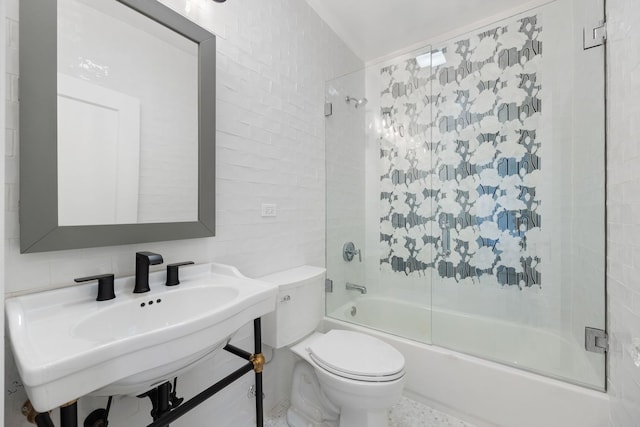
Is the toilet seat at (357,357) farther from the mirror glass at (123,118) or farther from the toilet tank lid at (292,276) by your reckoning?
the mirror glass at (123,118)

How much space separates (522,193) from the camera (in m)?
1.73

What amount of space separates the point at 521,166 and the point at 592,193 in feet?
1.30

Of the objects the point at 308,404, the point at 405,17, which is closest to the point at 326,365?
the point at 308,404

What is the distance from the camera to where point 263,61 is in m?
1.53

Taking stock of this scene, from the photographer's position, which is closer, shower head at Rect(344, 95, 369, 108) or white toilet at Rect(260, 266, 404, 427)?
white toilet at Rect(260, 266, 404, 427)

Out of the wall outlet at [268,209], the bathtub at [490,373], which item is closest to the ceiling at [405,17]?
the wall outlet at [268,209]

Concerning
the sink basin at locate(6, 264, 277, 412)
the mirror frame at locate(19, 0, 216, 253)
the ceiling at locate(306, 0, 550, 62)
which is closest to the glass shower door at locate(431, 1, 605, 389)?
the ceiling at locate(306, 0, 550, 62)

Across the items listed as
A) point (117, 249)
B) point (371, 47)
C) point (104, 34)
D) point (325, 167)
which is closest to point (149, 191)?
point (117, 249)

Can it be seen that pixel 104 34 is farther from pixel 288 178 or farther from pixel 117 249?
pixel 288 178

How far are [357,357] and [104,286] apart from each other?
1.08m

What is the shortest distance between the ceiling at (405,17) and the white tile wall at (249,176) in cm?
17

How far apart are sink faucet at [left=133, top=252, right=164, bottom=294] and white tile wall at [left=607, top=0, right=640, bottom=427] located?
1.76 m

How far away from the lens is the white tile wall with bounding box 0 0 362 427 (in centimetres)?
79

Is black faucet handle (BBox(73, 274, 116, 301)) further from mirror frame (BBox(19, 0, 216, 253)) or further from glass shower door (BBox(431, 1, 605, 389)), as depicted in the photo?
glass shower door (BBox(431, 1, 605, 389))
